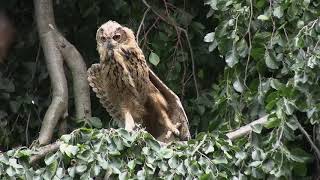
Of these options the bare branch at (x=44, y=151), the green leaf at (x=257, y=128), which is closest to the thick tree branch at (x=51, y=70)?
the bare branch at (x=44, y=151)

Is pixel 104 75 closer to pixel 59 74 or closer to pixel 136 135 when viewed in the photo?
pixel 136 135

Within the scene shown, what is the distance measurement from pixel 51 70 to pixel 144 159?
1.23 m

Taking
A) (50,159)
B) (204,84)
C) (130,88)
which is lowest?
(204,84)

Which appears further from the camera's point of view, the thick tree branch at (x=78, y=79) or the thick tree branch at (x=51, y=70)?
the thick tree branch at (x=78, y=79)

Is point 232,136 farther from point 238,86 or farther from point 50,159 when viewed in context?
point 50,159

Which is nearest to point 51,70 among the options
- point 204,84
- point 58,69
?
point 58,69

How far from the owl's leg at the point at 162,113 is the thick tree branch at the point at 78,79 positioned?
73cm

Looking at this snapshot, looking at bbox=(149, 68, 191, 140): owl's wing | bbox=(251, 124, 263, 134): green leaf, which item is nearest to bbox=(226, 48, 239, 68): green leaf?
bbox=(149, 68, 191, 140): owl's wing

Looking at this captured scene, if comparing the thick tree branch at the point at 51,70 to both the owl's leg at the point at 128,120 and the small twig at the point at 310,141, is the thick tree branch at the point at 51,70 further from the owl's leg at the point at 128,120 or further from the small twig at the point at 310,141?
the small twig at the point at 310,141

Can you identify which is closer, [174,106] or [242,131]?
[242,131]

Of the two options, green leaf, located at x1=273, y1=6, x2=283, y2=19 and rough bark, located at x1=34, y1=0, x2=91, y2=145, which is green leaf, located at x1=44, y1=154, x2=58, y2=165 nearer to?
rough bark, located at x1=34, y1=0, x2=91, y2=145

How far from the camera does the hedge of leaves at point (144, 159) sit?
2.76 metres

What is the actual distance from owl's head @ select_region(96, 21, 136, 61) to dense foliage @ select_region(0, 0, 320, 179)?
0.30 metres

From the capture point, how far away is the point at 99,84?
3.10 metres
